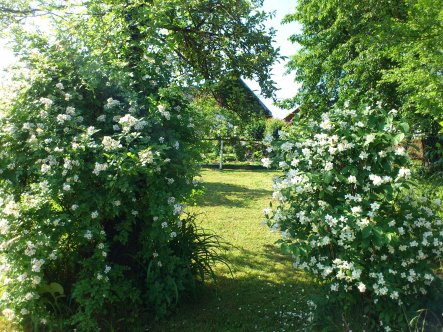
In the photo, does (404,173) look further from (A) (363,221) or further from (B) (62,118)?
(B) (62,118)

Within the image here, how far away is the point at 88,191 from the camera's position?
9.64 ft

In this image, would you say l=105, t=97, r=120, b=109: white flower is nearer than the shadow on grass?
Yes

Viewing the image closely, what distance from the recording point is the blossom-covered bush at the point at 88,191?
111 inches

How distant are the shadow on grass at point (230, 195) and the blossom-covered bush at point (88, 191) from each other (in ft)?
17.6

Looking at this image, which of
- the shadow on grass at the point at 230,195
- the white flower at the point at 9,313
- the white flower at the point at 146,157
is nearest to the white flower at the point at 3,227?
the white flower at the point at 9,313

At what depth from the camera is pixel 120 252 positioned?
11.5 feet

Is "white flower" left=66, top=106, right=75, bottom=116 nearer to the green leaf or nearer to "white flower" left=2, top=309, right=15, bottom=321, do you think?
"white flower" left=2, top=309, right=15, bottom=321

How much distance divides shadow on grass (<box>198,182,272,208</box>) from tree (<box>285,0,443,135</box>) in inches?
119

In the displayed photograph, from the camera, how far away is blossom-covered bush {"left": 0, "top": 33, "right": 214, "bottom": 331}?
2.82 metres

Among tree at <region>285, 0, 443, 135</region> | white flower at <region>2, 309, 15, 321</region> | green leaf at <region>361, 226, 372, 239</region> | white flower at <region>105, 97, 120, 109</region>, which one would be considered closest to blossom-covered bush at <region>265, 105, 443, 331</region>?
green leaf at <region>361, 226, 372, 239</region>

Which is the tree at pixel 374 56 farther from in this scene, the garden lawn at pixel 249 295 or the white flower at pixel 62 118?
the white flower at pixel 62 118

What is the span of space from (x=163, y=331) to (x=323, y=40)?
37.2 ft

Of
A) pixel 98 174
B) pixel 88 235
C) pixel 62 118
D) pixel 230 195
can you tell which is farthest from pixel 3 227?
pixel 230 195

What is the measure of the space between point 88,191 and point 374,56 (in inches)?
320
